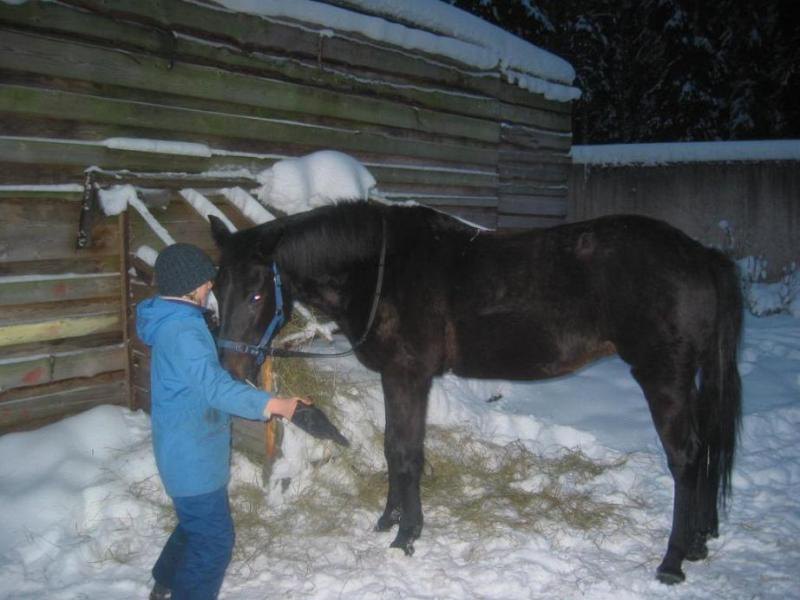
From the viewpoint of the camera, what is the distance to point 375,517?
3752mm

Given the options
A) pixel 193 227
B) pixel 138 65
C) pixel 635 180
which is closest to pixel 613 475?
pixel 193 227

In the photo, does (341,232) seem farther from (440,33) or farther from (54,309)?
(440,33)

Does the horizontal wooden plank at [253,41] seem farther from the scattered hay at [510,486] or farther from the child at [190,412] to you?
the scattered hay at [510,486]

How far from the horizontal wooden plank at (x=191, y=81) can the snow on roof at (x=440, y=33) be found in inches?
25.1

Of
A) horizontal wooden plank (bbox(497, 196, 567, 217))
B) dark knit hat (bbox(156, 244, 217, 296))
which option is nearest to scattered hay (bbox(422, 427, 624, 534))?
dark knit hat (bbox(156, 244, 217, 296))

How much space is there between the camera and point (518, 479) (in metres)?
4.20

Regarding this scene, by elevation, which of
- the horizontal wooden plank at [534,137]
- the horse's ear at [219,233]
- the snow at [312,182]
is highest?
the horizontal wooden plank at [534,137]

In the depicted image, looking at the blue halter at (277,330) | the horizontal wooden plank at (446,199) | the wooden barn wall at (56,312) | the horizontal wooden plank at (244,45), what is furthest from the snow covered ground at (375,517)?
the horizontal wooden plank at (244,45)

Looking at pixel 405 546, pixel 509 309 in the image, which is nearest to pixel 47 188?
→ pixel 509 309

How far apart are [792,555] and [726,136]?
1579 cm

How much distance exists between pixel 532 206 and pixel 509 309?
19.8 ft

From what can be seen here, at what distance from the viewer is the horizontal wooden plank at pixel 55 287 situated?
162 inches

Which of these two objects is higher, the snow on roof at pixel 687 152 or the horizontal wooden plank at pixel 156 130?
the snow on roof at pixel 687 152

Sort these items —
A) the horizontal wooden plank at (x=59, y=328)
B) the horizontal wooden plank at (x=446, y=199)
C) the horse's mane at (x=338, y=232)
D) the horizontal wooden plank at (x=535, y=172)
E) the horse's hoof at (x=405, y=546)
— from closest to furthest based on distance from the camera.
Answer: the horse's hoof at (x=405, y=546) → the horse's mane at (x=338, y=232) → the horizontal wooden plank at (x=59, y=328) → the horizontal wooden plank at (x=446, y=199) → the horizontal wooden plank at (x=535, y=172)
